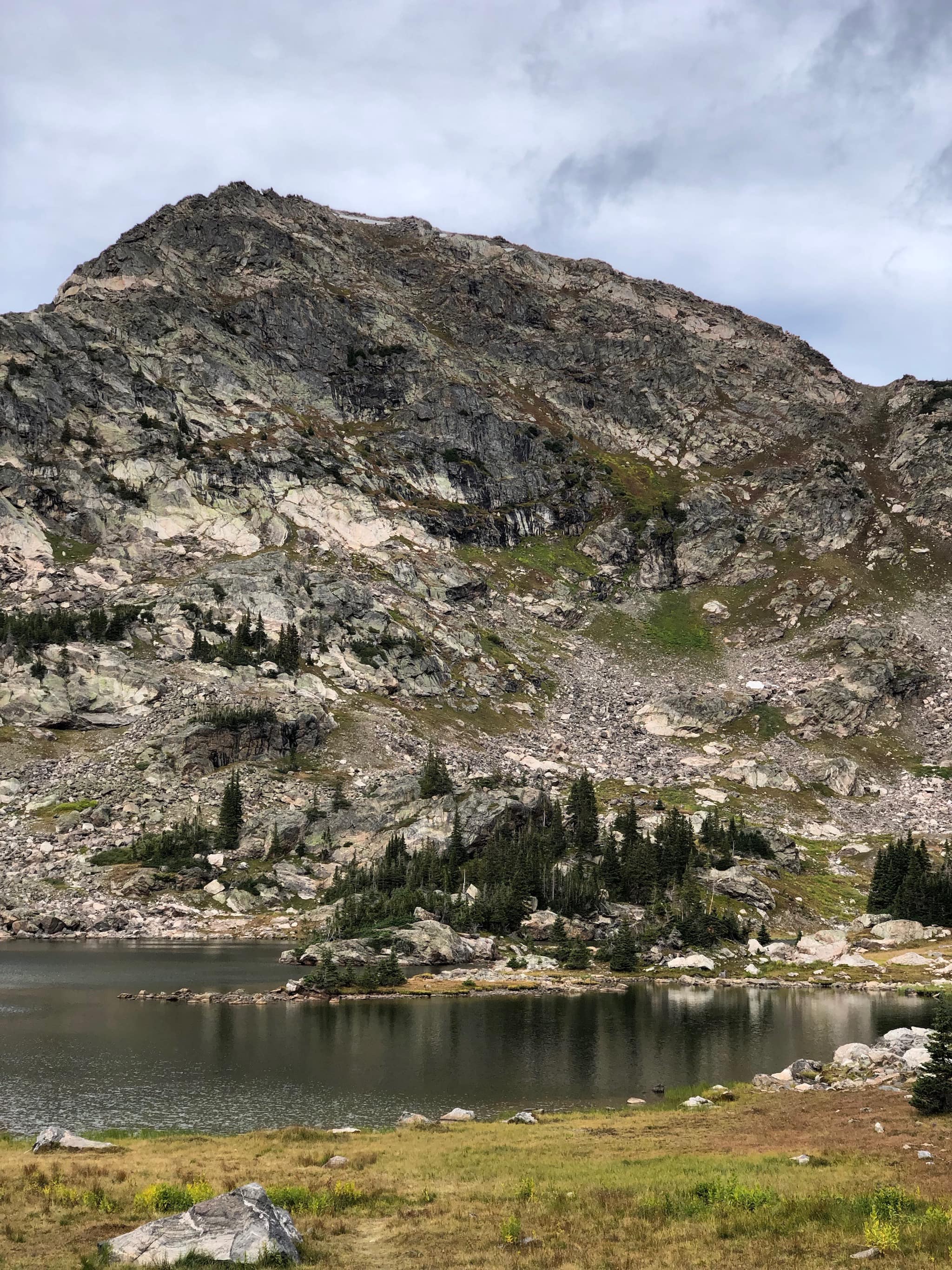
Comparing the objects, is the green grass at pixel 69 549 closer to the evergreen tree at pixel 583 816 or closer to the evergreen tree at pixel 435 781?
the evergreen tree at pixel 435 781

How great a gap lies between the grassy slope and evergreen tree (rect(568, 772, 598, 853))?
285 ft

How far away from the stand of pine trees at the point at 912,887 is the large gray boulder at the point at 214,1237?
113486 millimetres

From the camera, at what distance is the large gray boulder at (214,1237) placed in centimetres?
1742

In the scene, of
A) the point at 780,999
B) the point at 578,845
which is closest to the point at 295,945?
the point at 578,845

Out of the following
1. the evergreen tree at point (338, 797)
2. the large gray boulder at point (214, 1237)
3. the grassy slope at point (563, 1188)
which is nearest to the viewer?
the large gray boulder at point (214, 1237)

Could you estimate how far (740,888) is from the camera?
11331 centimetres

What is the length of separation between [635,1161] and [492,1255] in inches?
525

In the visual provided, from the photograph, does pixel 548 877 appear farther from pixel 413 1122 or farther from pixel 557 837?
pixel 413 1122

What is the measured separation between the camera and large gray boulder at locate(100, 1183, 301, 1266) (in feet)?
57.2

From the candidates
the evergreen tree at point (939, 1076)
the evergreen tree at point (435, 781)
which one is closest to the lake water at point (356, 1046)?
the evergreen tree at point (939, 1076)

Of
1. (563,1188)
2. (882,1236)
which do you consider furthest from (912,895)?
(882,1236)

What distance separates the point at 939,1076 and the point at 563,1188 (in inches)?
801

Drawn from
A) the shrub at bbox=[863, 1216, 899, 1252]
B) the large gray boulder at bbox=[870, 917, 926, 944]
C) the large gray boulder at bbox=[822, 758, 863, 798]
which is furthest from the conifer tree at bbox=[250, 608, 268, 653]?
the shrub at bbox=[863, 1216, 899, 1252]

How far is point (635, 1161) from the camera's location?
96.4 ft
